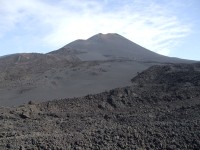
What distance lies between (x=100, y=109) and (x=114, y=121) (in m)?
2.41

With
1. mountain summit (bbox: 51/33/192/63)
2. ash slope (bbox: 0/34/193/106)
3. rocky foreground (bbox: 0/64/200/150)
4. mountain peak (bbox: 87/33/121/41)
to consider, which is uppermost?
mountain peak (bbox: 87/33/121/41)

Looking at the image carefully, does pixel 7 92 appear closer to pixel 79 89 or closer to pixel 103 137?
pixel 79 89

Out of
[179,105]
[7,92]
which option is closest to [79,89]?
[7,92]

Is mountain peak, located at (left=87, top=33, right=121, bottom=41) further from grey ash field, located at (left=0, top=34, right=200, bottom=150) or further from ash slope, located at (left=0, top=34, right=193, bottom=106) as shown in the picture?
grey ash field, located at (left=0, top=34, right=200, bottom=150)

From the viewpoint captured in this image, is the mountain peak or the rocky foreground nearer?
the rocky foreground

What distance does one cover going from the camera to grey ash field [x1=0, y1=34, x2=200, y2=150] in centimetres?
1197

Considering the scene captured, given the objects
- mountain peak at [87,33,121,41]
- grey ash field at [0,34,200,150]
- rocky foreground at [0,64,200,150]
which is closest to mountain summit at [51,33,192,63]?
mountain peak at [87,33,121,41]

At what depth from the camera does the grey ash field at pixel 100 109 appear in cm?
1197

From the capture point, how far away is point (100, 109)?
16.8m

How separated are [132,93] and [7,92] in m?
8.26

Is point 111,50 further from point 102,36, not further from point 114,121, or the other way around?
point 114,121

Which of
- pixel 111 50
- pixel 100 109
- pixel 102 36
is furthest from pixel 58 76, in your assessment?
pixel 102 36

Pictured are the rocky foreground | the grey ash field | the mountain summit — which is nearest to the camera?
the rocky foreground

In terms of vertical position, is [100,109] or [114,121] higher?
[100,109]
